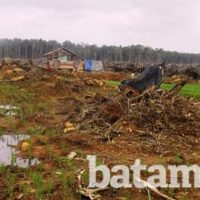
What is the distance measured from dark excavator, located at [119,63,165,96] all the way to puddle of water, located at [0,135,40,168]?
15.3 ft

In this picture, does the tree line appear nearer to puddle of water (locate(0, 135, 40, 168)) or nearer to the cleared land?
the cleared land

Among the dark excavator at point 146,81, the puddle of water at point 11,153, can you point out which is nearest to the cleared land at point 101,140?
the puddle of water at point 11,153

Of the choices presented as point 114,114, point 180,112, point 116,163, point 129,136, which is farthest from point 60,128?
point 116,163

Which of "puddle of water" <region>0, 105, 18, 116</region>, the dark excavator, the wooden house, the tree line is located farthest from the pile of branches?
the tree line

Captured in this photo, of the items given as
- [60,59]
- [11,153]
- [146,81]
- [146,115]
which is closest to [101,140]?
[146,115]

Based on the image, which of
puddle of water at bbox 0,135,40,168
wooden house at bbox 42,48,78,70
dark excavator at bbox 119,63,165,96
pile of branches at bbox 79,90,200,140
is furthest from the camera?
wooden house at bbox 42,48,78,70

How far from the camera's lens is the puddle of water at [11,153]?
334 inches

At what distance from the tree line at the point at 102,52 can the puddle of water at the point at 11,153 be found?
232 feet

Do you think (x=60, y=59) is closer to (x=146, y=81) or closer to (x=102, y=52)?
(x=146, y=81)

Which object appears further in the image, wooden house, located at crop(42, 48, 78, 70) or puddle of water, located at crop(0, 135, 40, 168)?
wooden house, located at crop(42, 48, 78, 70)

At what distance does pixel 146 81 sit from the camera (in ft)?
51.4

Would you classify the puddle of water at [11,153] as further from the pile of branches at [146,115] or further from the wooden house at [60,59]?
the wooden house at [60,59]

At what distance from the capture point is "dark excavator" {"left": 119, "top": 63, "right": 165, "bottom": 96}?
15031 mm

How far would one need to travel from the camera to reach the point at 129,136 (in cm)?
1056
